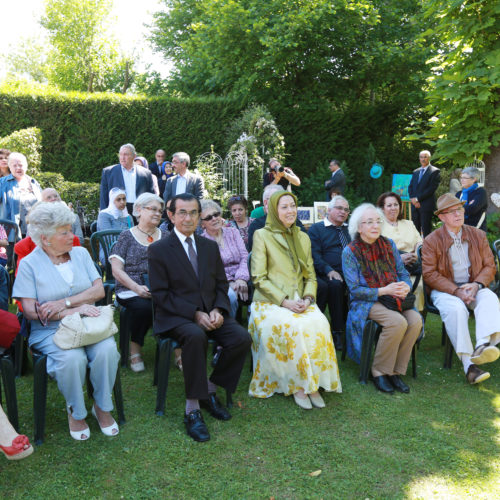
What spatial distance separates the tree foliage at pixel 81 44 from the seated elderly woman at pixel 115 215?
2228 cm

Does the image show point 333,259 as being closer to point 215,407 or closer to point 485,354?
point 485,354

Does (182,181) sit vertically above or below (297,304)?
above

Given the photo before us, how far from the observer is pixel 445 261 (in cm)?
428

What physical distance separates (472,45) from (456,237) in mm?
6618

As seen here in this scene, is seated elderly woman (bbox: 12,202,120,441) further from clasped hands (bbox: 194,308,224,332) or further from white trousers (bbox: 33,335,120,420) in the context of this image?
clasped hands (bbox: 194,308,224,332)

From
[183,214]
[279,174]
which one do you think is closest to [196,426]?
[183,214]

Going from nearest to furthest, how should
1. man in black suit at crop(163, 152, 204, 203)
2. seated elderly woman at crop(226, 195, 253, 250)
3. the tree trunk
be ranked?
seated elderly woman at crop(226, 195, 253, 250) < man in black suit at crop(163, 152, 204, 203) < the tree trunk

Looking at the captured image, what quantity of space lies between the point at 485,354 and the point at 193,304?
234cm

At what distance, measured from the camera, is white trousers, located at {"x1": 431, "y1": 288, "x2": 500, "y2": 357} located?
3.82 meters

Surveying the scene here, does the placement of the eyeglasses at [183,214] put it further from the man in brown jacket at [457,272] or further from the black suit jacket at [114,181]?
the black suit jacket at [114,181]

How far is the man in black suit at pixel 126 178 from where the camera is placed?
6.34 m

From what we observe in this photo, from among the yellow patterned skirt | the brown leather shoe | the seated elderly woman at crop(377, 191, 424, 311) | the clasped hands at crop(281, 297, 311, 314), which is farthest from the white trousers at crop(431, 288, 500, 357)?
the clasped hands at crop(281, 297, 311, 314)

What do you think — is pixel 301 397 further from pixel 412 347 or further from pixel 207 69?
pixel 207 69

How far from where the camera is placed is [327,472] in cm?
264
